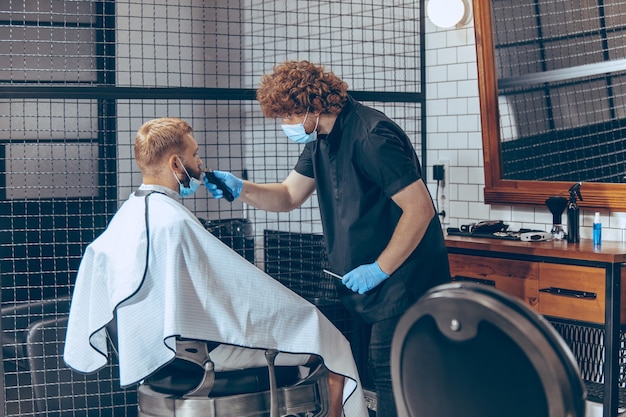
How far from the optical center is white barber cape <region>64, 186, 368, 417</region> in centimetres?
226

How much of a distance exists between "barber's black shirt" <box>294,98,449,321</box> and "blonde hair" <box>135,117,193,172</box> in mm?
516

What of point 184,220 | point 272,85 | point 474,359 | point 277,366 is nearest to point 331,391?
point 277,366

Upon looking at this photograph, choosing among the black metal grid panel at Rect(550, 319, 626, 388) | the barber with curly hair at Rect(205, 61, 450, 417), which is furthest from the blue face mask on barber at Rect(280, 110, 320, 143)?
the black metal grid panel at Rect(550, 319, 626, 388)

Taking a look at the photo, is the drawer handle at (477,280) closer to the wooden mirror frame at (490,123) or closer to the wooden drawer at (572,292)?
the wooden drawer at (572,292)

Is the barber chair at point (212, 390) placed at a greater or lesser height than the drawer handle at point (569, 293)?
lesser

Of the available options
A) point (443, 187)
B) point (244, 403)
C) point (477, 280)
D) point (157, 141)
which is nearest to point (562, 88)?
point (443, 187)

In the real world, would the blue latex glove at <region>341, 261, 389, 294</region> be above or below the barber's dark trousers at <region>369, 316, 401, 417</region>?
above

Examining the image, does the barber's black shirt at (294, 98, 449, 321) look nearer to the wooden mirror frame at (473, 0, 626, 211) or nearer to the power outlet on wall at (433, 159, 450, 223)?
the wooden mirror frame at (473, 0, 626, 211)

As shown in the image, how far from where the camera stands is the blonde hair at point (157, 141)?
2441mm

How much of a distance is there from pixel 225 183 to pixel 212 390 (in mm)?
836

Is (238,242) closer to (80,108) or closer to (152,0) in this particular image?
(80,108)

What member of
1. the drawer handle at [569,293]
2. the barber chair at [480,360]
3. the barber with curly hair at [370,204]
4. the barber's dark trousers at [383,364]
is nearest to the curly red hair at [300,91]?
the barber with curly hair at [370,204]

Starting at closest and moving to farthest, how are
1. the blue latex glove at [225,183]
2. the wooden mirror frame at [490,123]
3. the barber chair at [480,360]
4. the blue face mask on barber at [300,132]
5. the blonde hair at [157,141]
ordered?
the barber chair at [480,360], the blonde hair at [157,141], the blue face mask on barber at [300,132], the blue latex glove at [225,183], the wooden mirror frame at [490,123]

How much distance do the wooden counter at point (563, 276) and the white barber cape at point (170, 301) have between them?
933mm
